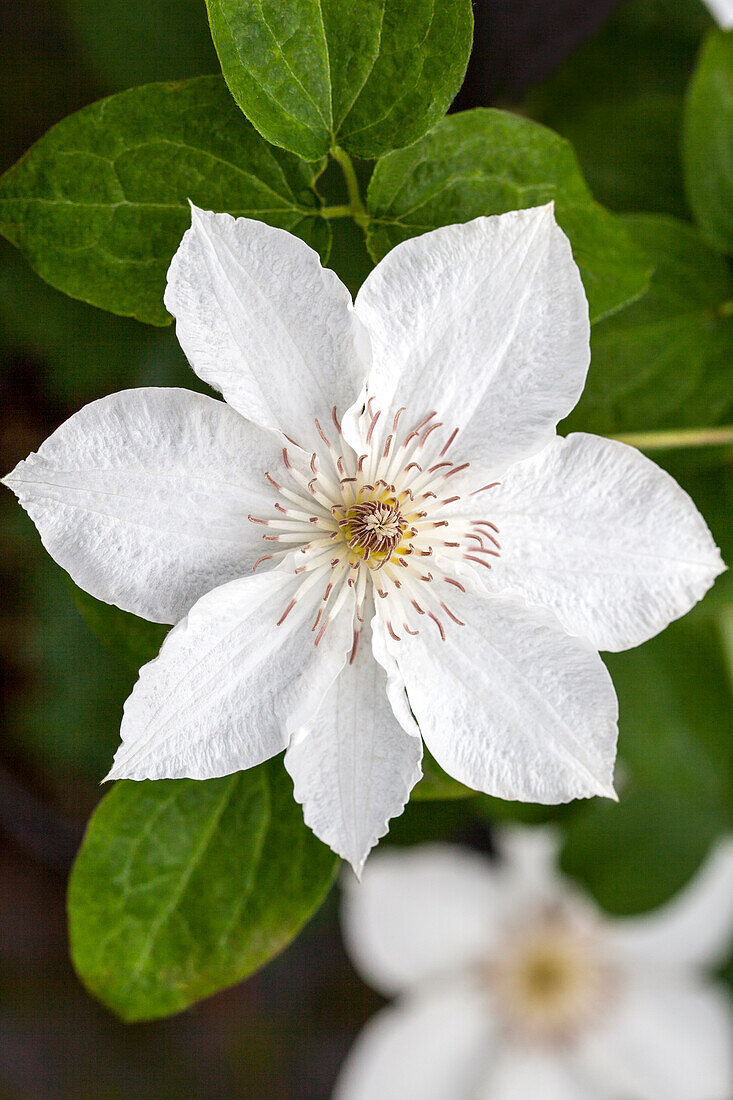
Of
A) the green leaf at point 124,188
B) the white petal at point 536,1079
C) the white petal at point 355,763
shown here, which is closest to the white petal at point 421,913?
the white petal at point 536,1079

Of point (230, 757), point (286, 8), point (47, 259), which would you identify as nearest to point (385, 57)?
point (286, 8)

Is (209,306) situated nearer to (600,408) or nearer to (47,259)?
(47,259)

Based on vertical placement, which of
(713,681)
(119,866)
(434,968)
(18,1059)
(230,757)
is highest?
(230,757)

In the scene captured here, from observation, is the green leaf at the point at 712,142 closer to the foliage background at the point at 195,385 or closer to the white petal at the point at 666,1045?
the foliage background at the point at 195,385

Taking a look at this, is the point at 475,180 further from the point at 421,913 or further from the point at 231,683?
the point at 421,913

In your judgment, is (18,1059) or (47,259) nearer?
(47,259)

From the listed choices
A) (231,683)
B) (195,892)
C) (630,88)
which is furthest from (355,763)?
(630,88)

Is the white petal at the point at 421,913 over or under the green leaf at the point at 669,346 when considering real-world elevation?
under
